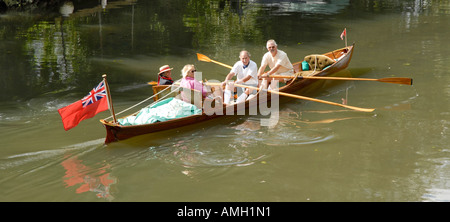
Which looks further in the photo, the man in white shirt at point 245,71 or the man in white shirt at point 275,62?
the man in white shirt at point 275,62

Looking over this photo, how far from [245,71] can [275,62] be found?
3.67 ft

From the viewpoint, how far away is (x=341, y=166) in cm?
778

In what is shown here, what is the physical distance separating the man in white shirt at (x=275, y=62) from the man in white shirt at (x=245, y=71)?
0.63m

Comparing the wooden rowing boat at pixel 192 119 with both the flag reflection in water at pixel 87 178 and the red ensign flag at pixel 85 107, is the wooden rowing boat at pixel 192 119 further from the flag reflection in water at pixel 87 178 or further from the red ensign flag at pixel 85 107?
the flag reflection in water at pixel 87 178

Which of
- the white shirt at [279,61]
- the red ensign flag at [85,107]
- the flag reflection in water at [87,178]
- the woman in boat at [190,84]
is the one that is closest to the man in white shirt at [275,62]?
the white shirt at [279,61]

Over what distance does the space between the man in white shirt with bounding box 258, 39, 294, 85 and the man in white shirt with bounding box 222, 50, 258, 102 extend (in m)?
0.63

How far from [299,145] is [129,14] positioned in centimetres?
1584

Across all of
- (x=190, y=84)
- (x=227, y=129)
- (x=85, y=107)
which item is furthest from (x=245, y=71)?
(x=85, y=107)

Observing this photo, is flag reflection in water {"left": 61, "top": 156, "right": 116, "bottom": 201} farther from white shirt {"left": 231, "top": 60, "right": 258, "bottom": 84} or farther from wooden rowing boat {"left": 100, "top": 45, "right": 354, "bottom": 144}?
white shirt {"left": 231, "top": 60, "right": 258, "bottom": 84}

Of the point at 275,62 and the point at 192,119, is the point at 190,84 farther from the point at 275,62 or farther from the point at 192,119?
the point at 275,62

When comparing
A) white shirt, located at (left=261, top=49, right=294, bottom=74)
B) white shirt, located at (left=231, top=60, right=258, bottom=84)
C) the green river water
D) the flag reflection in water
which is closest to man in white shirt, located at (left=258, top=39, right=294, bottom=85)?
white shirt, located at (left=261, top=49, right=294, bottom=74)

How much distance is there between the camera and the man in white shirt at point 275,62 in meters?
11.2

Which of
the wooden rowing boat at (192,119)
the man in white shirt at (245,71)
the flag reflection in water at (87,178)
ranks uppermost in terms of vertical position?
the man in white shirt at (245,71)

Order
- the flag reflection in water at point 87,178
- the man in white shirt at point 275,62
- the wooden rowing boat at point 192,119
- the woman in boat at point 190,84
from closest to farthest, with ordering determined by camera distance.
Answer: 1. the flag reflection in water at point 87,178
2. the wooden rowing boat at point 192,119
3. the woman in boat at point 190,84
4. the man in white shirt at point 275,62
